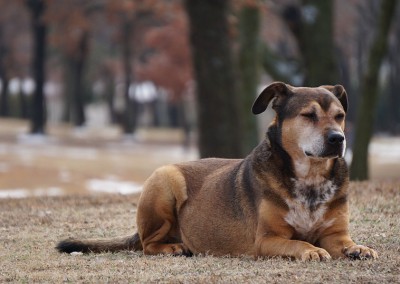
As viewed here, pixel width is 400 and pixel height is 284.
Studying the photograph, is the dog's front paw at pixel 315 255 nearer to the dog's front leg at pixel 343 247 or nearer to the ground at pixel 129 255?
the ground at pixel 129 255

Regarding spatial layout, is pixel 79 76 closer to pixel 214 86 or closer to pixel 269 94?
pixel 214 86

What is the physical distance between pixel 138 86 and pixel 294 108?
6945cm

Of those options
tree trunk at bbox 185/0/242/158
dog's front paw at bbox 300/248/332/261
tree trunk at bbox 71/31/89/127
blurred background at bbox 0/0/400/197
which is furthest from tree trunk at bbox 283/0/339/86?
tree trunk at bbox 71/31/89/127

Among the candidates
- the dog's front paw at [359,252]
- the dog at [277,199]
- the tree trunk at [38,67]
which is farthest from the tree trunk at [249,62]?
the tree trunk at [38,67]

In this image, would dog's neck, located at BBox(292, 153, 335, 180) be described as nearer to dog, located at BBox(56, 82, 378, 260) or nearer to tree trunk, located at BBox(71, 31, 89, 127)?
dog, located at BBox(56, 82, 378, 260)

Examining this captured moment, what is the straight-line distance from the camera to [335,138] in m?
7.03

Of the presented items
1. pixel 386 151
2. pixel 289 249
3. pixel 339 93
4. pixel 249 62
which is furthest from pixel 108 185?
pixel 386 151

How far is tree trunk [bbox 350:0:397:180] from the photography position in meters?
19.7

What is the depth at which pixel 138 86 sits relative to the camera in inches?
3012

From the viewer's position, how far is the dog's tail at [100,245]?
8.34 m

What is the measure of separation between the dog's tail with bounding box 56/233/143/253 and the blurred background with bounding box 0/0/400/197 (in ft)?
18.1

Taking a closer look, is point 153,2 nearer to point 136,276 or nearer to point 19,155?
point 19,155

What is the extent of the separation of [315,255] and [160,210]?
187 centimetres

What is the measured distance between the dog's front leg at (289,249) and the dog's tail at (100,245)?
1580 millimetres
